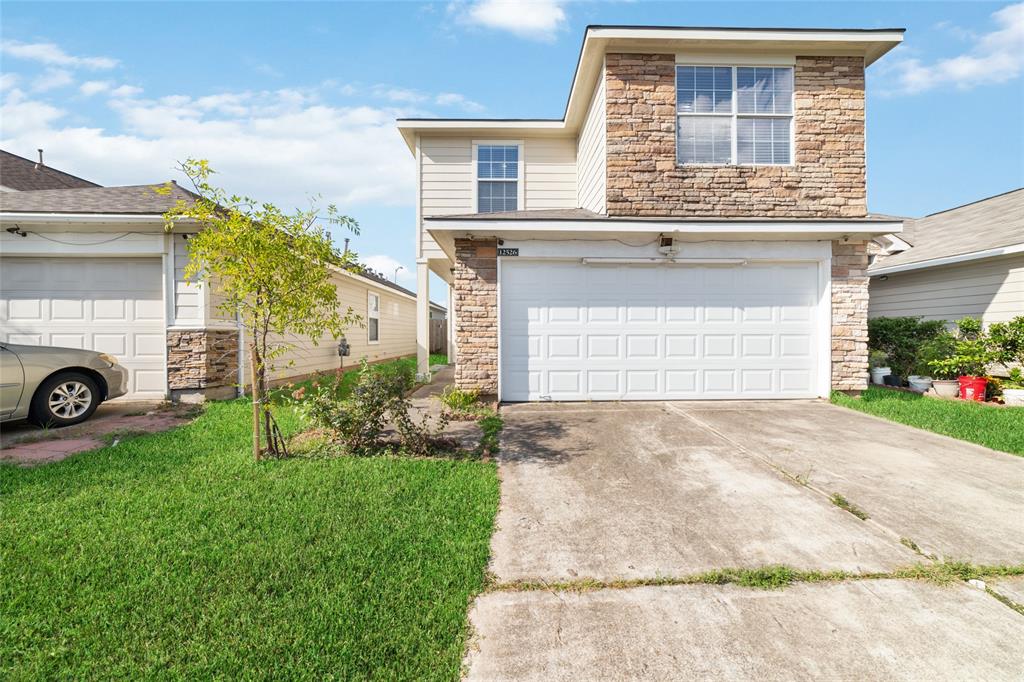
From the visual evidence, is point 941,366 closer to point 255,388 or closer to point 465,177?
point 465,177

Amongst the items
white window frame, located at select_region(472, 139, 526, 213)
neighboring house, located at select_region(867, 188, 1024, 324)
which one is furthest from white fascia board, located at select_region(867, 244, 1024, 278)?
white window frame, located at select_region(472, 139, 526, 213)

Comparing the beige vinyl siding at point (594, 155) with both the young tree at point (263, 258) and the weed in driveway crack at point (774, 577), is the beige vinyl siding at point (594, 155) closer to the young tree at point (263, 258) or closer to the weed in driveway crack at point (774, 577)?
the young tree at point (263, 258)

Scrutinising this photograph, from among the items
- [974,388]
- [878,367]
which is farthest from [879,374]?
[974,388]

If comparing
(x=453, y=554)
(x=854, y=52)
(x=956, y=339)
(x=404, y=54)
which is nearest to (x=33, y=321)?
(x=404, y=54)

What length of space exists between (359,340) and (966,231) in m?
16.2

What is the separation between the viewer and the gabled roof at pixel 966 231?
8.55 metres

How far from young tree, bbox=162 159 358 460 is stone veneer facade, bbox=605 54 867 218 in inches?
205

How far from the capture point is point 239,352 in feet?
25.9

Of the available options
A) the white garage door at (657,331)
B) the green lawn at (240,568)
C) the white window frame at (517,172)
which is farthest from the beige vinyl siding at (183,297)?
the white window frame at (517,172)

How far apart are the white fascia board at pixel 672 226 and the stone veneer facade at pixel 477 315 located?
0.46 meters

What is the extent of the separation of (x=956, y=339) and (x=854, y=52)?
569 centimetres

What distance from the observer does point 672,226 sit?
273 inches

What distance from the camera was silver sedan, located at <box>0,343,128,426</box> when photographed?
17.3 feet

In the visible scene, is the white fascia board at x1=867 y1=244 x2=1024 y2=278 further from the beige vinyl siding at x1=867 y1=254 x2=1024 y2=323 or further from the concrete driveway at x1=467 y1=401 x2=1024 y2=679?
the concrete driveway at x1=467 y1=401 x2=1024 y2=679
